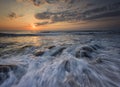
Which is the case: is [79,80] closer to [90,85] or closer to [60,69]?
[90,85]

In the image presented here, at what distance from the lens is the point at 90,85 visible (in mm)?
2490

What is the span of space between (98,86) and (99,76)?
0.60 metres

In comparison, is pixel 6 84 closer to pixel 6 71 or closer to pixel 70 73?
pixel 6 71

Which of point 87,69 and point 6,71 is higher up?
point 6,71

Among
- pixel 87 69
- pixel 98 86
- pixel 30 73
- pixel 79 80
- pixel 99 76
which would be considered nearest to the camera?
pixel 98 86

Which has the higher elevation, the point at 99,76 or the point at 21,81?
the point at 21,81

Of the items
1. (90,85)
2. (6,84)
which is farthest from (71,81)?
(6,84)

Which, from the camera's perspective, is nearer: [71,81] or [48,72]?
[71,81]

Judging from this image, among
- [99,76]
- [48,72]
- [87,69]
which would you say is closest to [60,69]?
[48,72]

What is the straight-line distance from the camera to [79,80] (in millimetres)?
2711

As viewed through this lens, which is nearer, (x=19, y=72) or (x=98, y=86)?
(x=98, y=86)

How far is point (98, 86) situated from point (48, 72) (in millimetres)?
1444

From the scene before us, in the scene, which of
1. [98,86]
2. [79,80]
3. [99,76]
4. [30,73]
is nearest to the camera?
[98,86]

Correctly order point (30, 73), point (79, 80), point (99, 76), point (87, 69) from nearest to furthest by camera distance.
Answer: point (79, 80) → point (99, 76) → point (30, 73) → point (87, 69)
